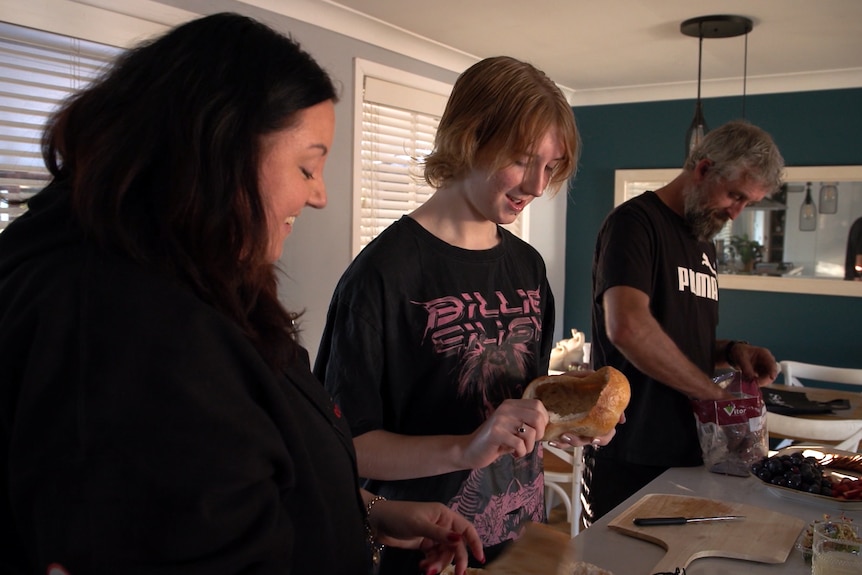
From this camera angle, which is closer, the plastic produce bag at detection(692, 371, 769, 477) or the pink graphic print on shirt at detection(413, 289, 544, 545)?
the pink graphic print on shirt at detection(413, 289, 544, 545)

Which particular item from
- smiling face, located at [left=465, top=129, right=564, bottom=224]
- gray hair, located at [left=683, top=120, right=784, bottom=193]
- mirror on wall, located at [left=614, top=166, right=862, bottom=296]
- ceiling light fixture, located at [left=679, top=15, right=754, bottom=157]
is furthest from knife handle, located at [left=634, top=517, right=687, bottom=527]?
mirror on wall, located at [left=614, top=166, right=862, bottom=296]

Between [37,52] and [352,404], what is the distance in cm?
188

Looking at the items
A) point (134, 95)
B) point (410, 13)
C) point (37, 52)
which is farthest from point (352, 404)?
point (410, 13)

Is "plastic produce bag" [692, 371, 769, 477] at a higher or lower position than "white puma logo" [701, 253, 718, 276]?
lower

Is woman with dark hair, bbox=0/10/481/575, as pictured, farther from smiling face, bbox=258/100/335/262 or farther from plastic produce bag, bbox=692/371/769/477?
plastic produce bag, bbox=692/371/769/477

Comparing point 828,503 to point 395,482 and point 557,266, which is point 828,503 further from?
point 557,266

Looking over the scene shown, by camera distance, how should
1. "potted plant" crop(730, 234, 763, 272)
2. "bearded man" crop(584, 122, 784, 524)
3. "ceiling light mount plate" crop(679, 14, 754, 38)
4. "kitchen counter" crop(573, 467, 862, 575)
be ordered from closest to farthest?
"kitchen counter" crop(573, 467, 862, 575) → "bearded man" crop(584, 122, 784, 524) → "ceiling light mount plate" crop(679, 14, 754, 38) → "potted plant" crop(730, 234, 763, 272)

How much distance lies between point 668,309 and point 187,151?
1588 millimetres

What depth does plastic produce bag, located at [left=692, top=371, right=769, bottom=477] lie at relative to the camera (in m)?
1.74

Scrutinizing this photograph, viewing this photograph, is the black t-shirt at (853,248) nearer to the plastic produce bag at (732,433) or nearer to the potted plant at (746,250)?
the potted plant at (746,250)

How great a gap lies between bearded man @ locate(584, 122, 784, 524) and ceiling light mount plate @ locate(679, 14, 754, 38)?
1.56m

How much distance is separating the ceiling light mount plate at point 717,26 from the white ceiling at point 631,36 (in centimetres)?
5

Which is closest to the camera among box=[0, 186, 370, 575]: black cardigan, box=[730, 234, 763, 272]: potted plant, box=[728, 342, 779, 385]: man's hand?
box=[0, 186, 370, 575]: black cardigan

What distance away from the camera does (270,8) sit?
10.4 ft
